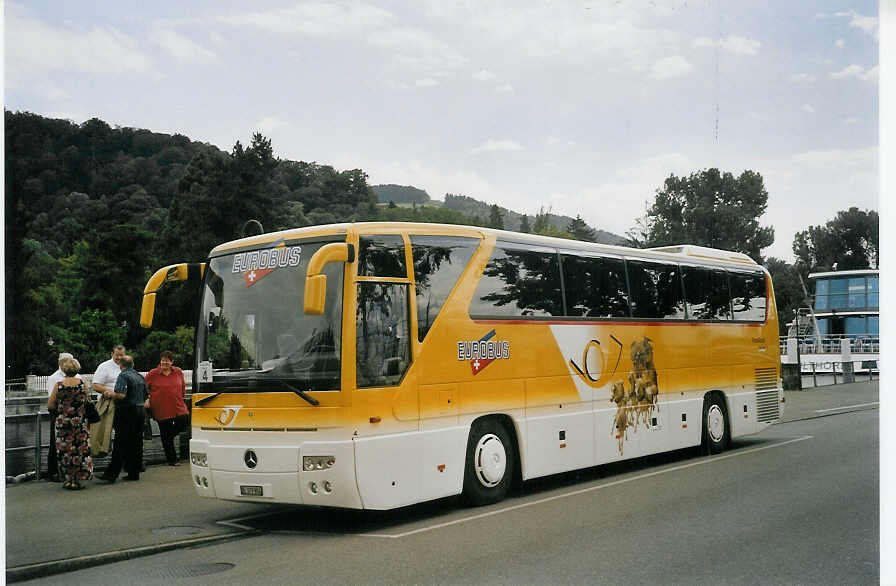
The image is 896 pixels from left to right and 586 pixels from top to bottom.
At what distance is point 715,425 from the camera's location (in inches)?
610

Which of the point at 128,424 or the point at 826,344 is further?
the point at 826,344

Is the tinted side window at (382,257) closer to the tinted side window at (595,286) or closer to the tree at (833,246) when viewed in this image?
the tinted side window at (595,286)

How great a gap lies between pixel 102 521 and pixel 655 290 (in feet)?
28.5

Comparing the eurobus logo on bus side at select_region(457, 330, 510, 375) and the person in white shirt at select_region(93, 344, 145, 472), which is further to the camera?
the person in white shirt at select_region(93, 344, 145, 472)

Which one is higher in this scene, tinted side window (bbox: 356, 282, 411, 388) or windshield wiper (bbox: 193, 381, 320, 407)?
tinted side window (bbox: 356, 282, 411, 388)

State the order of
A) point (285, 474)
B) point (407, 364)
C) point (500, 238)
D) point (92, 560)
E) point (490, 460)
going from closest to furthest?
1. point (92, 560)
2. point (285, 474)
3. point (407, 364)
4. point (490, 460)
5. point (500, 238)

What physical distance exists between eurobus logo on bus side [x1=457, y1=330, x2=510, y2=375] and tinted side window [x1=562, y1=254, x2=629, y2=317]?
164 cm

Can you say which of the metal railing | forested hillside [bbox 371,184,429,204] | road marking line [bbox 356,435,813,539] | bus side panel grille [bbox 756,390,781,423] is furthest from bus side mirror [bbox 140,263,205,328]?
the metal railing

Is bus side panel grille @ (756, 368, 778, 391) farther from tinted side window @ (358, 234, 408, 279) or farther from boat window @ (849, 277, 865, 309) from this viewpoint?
boat window @ (849, 277, 865, 309)

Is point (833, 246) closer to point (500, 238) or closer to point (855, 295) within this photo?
point (855, 295)

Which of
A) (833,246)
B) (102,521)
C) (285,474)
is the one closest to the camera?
(285,474)

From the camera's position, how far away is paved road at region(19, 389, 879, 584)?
23.4 feet

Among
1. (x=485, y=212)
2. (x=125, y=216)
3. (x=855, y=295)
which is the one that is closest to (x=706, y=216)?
(x=855, y=295)
